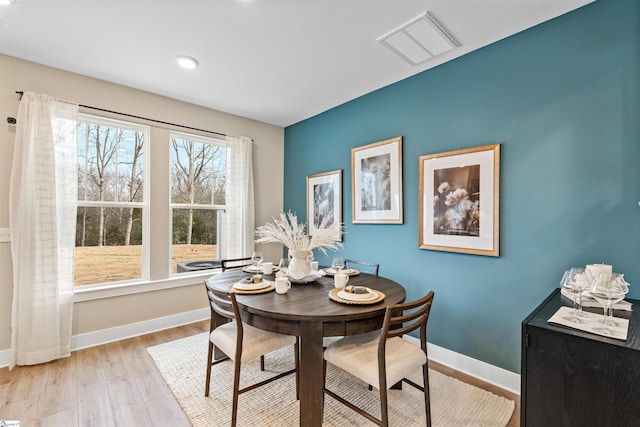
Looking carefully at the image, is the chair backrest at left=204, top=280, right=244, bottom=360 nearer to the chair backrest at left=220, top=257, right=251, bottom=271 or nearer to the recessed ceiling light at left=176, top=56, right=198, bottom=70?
the chair backrest at left=220, top=257, right=251, bottom=271

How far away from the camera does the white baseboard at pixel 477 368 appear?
215 cm

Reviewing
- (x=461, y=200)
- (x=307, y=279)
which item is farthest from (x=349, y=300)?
(x=461, y=200)

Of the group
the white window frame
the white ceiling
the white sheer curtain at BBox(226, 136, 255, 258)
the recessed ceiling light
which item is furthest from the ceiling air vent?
the white window frame

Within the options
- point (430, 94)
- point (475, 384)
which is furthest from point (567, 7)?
point (475, 384)

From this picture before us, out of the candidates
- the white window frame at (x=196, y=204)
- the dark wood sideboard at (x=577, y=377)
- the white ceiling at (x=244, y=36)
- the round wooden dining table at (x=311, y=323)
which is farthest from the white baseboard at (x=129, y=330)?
the dark wood sideboard at (x=577, y=377)

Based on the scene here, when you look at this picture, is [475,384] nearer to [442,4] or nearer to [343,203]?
[343,203]

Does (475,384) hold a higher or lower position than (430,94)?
lower

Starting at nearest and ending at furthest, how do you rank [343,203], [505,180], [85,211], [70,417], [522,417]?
[522,417] < [70,417] < [505,180] < [85,211] < [343,203]

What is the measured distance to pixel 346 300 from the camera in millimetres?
1726

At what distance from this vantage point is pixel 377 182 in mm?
3100

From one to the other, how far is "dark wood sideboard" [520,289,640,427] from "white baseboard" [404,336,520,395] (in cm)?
102

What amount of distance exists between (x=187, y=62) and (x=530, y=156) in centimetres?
290

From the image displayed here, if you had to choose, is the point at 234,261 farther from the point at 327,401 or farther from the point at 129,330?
the point at 327,401

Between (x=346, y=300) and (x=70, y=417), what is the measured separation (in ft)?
6.35
